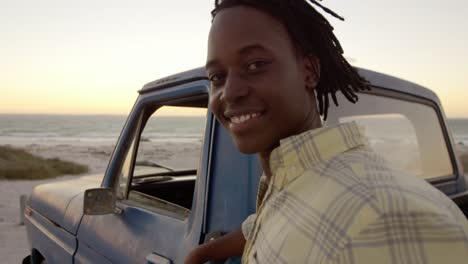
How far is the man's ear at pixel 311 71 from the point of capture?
129cm

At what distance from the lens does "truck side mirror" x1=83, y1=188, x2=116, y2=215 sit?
239cm

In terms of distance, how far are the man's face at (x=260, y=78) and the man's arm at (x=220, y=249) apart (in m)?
0.46

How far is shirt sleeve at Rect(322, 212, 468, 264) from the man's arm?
0.85m

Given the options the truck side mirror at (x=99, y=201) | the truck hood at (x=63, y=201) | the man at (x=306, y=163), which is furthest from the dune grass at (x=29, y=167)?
the man at (x=306, y=163)

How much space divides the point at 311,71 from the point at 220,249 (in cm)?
73

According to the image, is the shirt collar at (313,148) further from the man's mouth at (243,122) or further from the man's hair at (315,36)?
the man's hair at (315,36)

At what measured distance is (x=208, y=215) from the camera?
1.87m

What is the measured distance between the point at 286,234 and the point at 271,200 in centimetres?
16

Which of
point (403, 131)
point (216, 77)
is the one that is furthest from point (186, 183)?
point (216, 77)

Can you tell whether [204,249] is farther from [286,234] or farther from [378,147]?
[378,147]

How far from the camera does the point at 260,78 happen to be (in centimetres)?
121

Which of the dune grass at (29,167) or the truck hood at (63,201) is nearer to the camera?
the truck hood at (63,201)

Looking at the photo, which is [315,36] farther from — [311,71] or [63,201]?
[63,201]

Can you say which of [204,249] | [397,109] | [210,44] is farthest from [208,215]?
[397,109]
